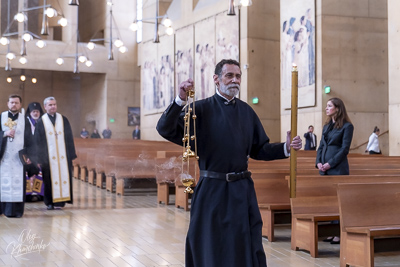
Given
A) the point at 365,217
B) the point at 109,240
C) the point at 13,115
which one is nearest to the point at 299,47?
the point at 13,115

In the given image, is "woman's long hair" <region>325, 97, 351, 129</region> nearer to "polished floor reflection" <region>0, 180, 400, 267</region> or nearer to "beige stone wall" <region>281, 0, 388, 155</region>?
"polished floor reflection" <region>0, 180, 400, 267</region>

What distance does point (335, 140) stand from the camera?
7000mm

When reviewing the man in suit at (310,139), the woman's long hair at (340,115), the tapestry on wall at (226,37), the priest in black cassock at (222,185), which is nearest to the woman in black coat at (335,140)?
the woman's long hair at (340,115)

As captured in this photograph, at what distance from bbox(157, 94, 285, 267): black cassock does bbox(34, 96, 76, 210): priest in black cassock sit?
650 centimetres

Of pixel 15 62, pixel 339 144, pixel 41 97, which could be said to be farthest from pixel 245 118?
pixel 41 97

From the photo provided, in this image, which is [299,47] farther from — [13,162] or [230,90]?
[230,90]

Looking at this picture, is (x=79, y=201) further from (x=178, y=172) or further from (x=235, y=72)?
(x=235, y=72)

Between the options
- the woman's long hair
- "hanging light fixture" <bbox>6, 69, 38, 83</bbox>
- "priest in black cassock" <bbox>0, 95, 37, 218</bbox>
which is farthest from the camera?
"hanging light fixture" <bbox>6, 69, 38, 83</bbox>

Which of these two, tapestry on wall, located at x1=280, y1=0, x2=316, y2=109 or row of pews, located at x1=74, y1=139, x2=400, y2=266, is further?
tapestry on wall, located at x1=280, y1=0, x2=316, y2=109

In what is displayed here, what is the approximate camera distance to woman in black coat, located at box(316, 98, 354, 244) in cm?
689

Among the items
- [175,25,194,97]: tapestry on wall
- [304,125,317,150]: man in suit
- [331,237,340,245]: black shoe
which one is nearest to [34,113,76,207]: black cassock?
[331,237,340,245]: black shoe

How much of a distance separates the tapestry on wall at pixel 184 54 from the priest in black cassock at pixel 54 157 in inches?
521

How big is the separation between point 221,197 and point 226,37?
17687 millimetres

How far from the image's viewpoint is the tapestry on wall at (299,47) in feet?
57.7
